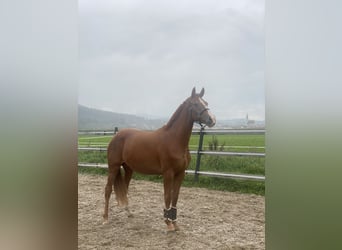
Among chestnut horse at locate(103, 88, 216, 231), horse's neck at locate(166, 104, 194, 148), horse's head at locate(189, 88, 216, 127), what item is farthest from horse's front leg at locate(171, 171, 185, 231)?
horse's head at locate(189, 88, 216, 127)

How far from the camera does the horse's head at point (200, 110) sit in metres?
1.26

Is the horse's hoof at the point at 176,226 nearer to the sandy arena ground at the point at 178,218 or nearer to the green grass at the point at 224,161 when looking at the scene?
the sandy arena ground at the point at 178,218

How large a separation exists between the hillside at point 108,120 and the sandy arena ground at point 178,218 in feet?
1.40

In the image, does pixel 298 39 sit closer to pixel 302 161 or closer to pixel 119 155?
pixel 302 161

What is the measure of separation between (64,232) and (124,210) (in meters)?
1.03

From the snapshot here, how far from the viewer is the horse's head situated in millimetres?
1261

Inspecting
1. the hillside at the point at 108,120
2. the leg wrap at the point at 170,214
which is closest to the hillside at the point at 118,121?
the hillside at the point at 108,120

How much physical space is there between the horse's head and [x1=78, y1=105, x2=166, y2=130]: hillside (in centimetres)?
18

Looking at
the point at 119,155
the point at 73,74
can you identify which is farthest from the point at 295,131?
the point at 119,155

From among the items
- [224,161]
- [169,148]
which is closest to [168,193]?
[169,148]

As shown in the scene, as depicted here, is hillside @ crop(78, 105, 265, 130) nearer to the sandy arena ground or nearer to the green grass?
the green grass

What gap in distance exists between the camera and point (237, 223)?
1410mm

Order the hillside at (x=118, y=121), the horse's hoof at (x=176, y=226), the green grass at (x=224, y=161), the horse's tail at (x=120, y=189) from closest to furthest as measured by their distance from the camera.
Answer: the hillside at (x=118, y=121) → the horse's hoof at (x=176, y=226) → the green grass at (x=224, y=161) → the horse's tail at (x=120, y=189)

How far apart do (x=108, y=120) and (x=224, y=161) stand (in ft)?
2.69
